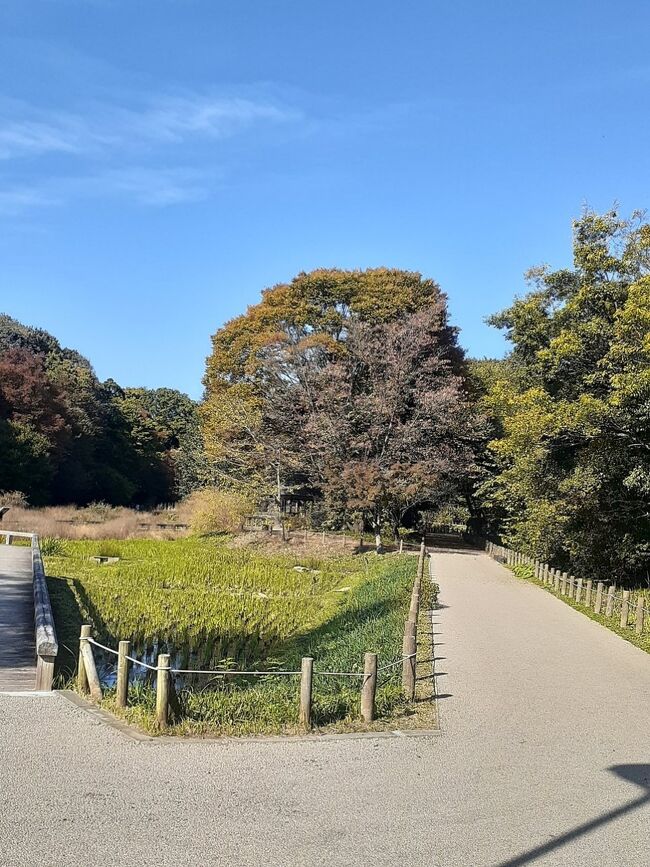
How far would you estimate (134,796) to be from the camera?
545cm

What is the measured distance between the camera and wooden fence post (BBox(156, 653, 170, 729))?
278 inches

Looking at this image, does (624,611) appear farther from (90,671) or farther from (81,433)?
(81,433)

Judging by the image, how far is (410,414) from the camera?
34312 mm

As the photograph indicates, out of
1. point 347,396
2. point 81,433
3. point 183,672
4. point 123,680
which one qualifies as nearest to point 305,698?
point 183,672

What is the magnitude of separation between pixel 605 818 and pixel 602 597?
1253 cm

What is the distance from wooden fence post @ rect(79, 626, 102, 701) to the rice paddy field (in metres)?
0.14

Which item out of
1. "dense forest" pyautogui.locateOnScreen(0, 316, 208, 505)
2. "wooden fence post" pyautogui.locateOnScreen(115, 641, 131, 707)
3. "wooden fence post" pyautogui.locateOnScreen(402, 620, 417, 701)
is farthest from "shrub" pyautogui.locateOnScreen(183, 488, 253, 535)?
"wooden fence post" pyautogui.locateOnScreen(115, 641, 131, 707)

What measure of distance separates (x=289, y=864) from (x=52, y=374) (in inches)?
2065

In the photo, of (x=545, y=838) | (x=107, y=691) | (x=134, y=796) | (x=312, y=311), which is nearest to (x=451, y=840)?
(x=545, y=838)

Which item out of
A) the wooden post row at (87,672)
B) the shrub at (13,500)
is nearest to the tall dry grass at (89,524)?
the shrub at (13,500)

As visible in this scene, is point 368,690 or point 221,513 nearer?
point 368,690

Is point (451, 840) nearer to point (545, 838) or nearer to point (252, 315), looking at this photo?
point (545, 838)

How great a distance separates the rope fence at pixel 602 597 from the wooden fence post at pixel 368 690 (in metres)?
7.63

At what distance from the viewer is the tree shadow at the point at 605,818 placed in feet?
15.4
